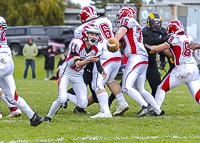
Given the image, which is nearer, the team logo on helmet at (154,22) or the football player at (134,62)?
the football player at (134,62)

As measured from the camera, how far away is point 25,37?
28.3m

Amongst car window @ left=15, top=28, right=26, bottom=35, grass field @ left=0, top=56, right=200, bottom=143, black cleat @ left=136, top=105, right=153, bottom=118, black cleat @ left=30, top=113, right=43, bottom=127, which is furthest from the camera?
car window @ left=15, top=28, right=26, bottom=35

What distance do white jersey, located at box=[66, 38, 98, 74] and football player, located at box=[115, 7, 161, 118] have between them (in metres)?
0.78

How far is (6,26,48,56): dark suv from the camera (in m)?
28.2

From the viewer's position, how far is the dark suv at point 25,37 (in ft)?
92.5

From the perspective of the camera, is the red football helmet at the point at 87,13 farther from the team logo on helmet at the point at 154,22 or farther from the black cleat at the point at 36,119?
the black cleat at the point at 36,119

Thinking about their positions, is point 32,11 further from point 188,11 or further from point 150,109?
point 150,109

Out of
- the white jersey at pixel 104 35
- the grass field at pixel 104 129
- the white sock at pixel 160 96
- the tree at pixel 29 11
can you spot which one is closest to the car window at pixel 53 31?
the tree at pixel 29 11

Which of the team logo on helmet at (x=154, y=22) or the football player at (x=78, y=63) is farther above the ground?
the team logo on helmet at (x=154, y=22)

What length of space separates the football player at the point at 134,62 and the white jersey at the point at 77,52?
0.78 m

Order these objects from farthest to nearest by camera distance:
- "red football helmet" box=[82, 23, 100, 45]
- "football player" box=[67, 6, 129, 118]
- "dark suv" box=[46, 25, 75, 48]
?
"dark suv" box=[46, 25, 75, 48] < "football player" box=[67, 6, 129, 118] < "red football helmet" box=[82, 23, 100, 45]

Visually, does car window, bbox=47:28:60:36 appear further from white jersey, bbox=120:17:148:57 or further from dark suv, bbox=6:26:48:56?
white jersey, bbox=120:17:148:57

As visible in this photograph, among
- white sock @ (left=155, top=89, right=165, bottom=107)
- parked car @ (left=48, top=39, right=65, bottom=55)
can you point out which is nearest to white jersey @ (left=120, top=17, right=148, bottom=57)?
white sock @ (left=155, top=89, right=165, bottom=107)

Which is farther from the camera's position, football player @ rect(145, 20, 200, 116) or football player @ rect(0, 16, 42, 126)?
football player @ rect(145, 20, 200, 116)
